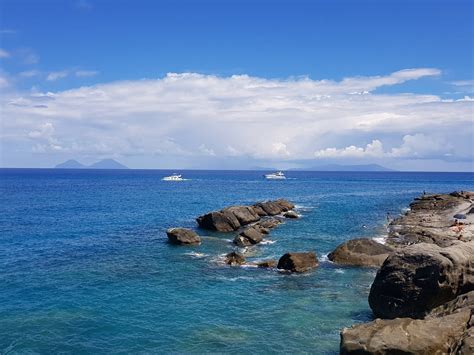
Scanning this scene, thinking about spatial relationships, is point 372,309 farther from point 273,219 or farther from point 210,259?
point 273,219

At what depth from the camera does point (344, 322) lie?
31453mm

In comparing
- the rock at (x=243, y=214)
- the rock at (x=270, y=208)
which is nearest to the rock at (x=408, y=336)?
the rock at (x=243, y=214)

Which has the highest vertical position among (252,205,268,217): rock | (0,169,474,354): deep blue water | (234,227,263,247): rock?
(252,205,268,217): rock

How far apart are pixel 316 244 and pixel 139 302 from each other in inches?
1167

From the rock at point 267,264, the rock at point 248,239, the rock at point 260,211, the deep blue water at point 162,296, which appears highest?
the rock at point 260,211

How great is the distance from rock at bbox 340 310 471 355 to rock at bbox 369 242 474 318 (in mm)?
4048

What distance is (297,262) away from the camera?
44.9 meters

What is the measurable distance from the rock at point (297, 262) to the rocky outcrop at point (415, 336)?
19.7 m

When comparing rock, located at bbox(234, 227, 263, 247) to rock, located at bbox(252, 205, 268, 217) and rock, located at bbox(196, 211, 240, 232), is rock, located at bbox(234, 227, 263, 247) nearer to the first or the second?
rock, located at bbox(196, 211, 240, 232)

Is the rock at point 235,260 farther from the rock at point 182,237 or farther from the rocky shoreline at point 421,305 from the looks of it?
the rocky shoreline at point 421,305

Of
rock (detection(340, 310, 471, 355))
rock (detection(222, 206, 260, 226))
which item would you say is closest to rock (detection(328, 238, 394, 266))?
rock (detection(340, 310, 471, 355))

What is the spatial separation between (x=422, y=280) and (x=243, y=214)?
154 feet

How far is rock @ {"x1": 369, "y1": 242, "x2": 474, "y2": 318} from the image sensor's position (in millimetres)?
28453

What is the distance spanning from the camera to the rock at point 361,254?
4666 cm
